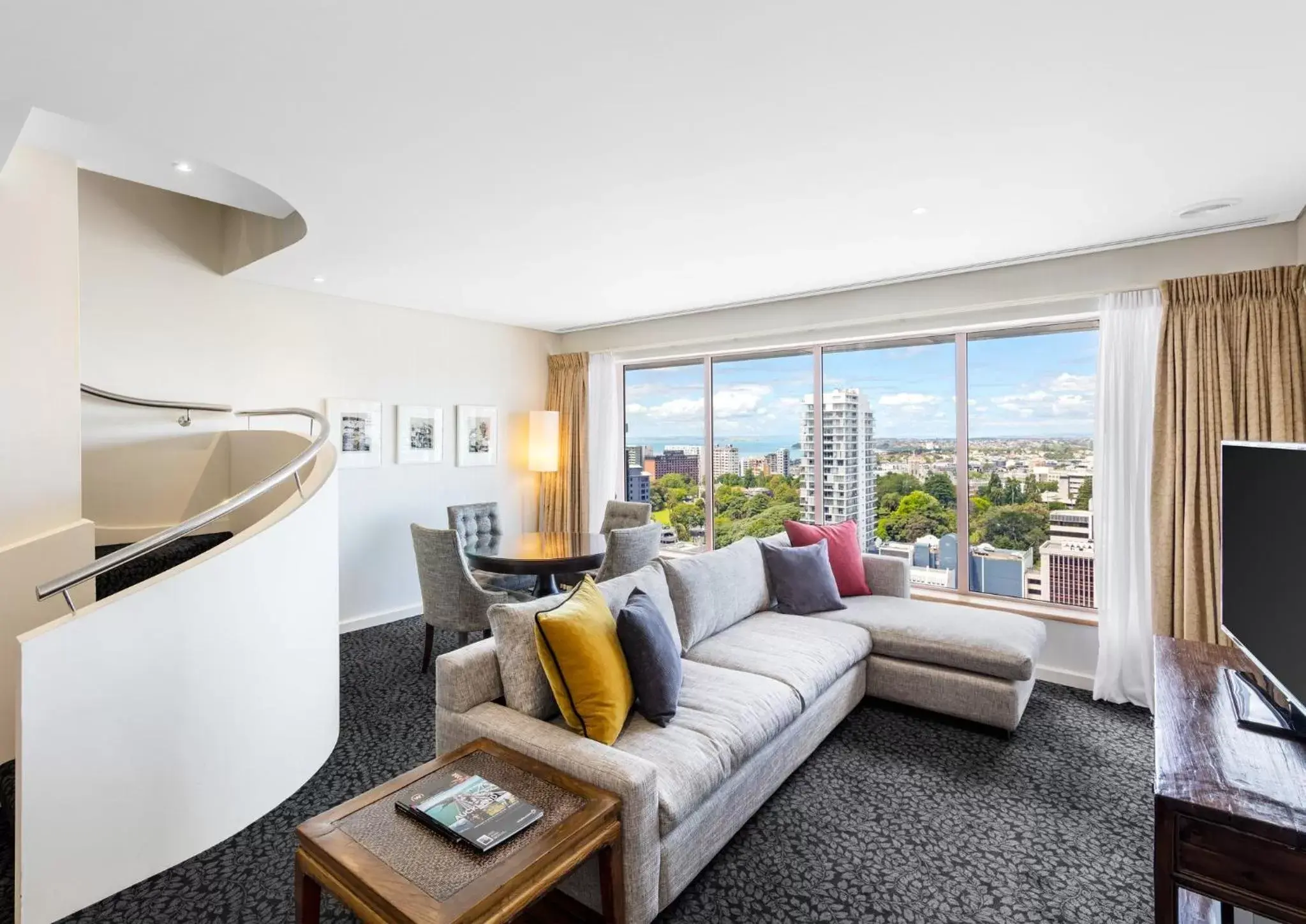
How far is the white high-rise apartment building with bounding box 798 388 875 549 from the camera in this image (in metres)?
4.93

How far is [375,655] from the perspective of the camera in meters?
4.36

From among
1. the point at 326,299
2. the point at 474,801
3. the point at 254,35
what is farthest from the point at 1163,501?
the point at 326,299

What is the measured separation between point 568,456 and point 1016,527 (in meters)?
3.92

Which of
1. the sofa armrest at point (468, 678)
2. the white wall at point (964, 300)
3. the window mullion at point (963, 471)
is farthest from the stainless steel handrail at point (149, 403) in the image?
the window mullion at point (963, 471)

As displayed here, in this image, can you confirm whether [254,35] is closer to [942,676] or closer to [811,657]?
[811,657]

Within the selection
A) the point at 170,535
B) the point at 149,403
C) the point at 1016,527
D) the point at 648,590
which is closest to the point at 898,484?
the point at 1016,527

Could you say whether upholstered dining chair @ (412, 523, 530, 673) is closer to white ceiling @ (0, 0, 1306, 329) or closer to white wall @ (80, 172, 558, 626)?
white wall @ (80, 172, 558, 626)

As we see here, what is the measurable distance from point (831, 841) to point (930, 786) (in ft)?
2.16

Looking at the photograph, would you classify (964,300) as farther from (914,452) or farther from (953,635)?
(953,635)

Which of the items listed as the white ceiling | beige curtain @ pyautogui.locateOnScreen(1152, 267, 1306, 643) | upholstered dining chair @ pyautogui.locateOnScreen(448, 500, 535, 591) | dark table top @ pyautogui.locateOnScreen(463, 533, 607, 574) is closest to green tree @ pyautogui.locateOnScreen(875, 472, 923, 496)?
beige curtain @ pyautogui.locateOnScreen(1152, 267, 1306, 643)

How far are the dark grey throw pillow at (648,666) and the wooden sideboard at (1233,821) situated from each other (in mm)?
1427

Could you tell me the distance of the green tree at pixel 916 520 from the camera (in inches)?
180

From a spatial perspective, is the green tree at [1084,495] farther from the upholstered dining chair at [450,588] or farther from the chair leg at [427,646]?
the chair leg at [427,646]

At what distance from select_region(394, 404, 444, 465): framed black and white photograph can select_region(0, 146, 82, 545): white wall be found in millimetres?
2416
